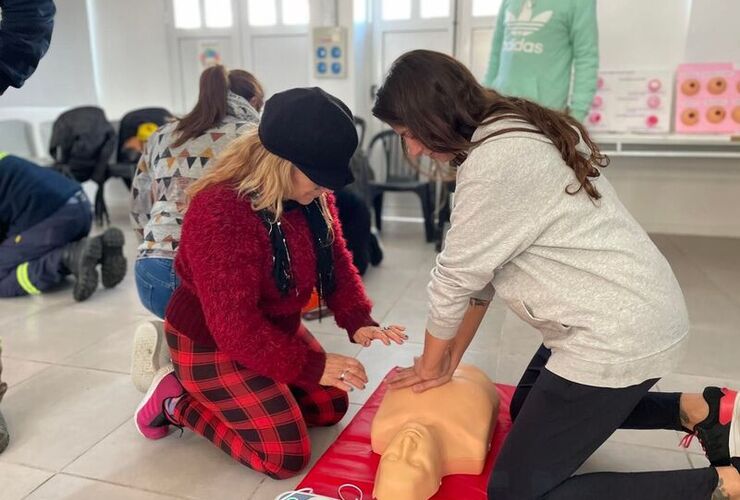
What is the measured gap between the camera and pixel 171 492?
1.47 meters

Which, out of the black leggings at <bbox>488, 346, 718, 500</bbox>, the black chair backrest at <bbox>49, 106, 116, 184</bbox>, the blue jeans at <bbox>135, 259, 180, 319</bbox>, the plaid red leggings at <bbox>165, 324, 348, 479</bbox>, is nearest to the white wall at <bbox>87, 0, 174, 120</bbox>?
the black chair backrest at <bbox>49, 106, 116, 184</bbox>

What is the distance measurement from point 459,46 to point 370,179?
1.18 meters

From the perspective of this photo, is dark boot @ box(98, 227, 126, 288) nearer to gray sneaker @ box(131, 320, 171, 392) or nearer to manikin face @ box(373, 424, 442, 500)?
gray sneaker @ box(131, 320, 171, 392)

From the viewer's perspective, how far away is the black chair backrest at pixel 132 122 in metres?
4.83

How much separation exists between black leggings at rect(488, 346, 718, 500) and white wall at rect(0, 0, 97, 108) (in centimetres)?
514

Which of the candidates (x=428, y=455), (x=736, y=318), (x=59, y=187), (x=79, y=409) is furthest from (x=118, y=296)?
(x=736, y=318)

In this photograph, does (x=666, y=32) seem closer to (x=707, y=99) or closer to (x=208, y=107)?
(x=707, y=99)

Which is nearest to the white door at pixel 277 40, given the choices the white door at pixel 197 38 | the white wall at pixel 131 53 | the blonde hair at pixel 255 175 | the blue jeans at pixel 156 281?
the white door at pixel 197 38

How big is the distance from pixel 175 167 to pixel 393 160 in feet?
9.08

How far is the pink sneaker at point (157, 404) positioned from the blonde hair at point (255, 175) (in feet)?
1.72

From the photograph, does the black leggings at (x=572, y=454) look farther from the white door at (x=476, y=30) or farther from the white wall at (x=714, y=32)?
the white door at (x=476, y=30)

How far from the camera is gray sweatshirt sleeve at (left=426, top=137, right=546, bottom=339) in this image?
112 centimetres

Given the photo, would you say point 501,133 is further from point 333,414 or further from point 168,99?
point 168,99

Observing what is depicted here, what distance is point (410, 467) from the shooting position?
131 cm
